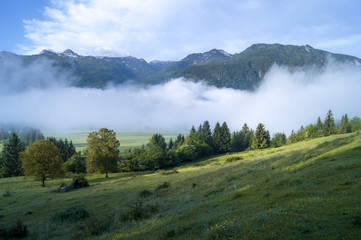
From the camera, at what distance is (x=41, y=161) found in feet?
154

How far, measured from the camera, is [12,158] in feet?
255

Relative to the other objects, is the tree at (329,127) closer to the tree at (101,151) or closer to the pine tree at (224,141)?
the pine tree at (224,141)

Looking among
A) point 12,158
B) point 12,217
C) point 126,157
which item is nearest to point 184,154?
point 126,157

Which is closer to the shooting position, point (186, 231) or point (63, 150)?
point (186, 231)

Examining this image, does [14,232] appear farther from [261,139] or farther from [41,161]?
[261,139]

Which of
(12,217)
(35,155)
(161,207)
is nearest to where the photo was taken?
(161,207)

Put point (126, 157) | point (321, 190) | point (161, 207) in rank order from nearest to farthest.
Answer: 1. point (321, 190)
2. point (161, 207)
3. point (126, 157)

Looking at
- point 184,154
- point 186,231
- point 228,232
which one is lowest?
point 184,154

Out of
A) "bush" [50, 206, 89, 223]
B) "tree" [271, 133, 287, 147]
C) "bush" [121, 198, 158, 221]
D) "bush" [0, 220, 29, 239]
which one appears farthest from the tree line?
"bush" [121, 198, 158, 221]

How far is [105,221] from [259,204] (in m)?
12.8

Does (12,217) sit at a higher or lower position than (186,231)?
lower

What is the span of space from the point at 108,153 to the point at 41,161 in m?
16.5

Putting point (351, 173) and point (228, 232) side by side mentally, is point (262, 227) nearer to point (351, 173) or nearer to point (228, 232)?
point (228, 232)

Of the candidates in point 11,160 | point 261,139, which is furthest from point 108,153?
point 261,139
